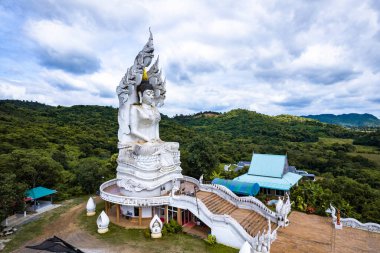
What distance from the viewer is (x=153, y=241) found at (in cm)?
1888

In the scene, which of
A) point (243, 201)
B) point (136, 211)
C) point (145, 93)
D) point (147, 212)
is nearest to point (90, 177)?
point (136, 211)

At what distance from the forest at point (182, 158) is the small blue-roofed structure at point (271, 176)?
1.66 meters

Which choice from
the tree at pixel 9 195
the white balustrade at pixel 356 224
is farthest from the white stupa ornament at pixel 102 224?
the white balustrade at pixel 356 224

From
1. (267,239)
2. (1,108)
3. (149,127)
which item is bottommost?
(267,239)

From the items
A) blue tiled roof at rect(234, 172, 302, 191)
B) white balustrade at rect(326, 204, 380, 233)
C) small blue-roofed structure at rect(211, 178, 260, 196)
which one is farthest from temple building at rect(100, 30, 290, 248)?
blue tiled roof at rect(234, 172, 302, 191)

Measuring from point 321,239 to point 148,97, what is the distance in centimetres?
1780

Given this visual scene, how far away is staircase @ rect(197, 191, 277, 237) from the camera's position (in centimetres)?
1989

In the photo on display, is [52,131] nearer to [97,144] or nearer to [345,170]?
[97,144]

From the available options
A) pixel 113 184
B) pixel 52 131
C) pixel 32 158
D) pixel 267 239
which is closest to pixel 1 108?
pixel 52 131

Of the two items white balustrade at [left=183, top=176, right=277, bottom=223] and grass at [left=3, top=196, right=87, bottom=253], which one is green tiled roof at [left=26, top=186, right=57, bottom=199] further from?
white balustrade at [left=183, top=176, right=277, bottom=223]

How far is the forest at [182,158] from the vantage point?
24812 millimetres

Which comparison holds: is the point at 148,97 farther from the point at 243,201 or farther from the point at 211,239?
the point at 211,239

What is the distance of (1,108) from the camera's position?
7350 cm

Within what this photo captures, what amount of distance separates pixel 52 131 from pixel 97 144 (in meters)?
10.1
